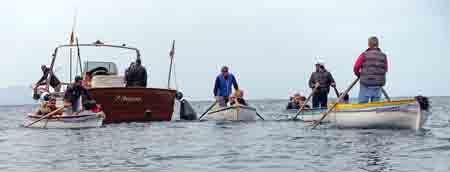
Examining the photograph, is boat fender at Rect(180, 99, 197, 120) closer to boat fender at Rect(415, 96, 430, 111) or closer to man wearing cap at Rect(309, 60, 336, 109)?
man wearing cap at Rect(309, 60, 336, 109)

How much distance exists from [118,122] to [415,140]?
436 inches

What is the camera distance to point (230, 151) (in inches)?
473

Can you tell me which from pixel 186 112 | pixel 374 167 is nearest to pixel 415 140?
pixel 374 167

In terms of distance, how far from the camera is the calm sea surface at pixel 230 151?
32.3ft

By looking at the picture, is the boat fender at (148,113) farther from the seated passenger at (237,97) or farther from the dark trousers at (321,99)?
the dark trousers at (321,99)

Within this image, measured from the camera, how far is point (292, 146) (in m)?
12.8

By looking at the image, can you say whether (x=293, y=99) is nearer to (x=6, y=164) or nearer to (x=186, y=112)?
(x=186, y=112)

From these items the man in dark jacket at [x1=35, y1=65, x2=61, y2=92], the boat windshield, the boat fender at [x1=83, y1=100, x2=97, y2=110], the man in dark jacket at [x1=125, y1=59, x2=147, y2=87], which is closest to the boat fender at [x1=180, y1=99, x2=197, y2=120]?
the boat windshield

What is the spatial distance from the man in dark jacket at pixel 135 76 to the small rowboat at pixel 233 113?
2.50 meters

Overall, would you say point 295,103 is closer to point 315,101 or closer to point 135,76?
point 315,101

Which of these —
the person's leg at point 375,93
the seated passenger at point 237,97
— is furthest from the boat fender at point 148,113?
the person's leg at point 375,93

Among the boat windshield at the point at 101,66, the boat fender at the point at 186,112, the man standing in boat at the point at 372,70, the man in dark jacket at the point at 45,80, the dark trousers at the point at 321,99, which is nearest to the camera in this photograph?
the man standing in boat at the point at 372,70

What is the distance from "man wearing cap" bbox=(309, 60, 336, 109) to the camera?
21281 mm

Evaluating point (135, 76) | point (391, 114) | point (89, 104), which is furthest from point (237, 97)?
point (391, 114)
